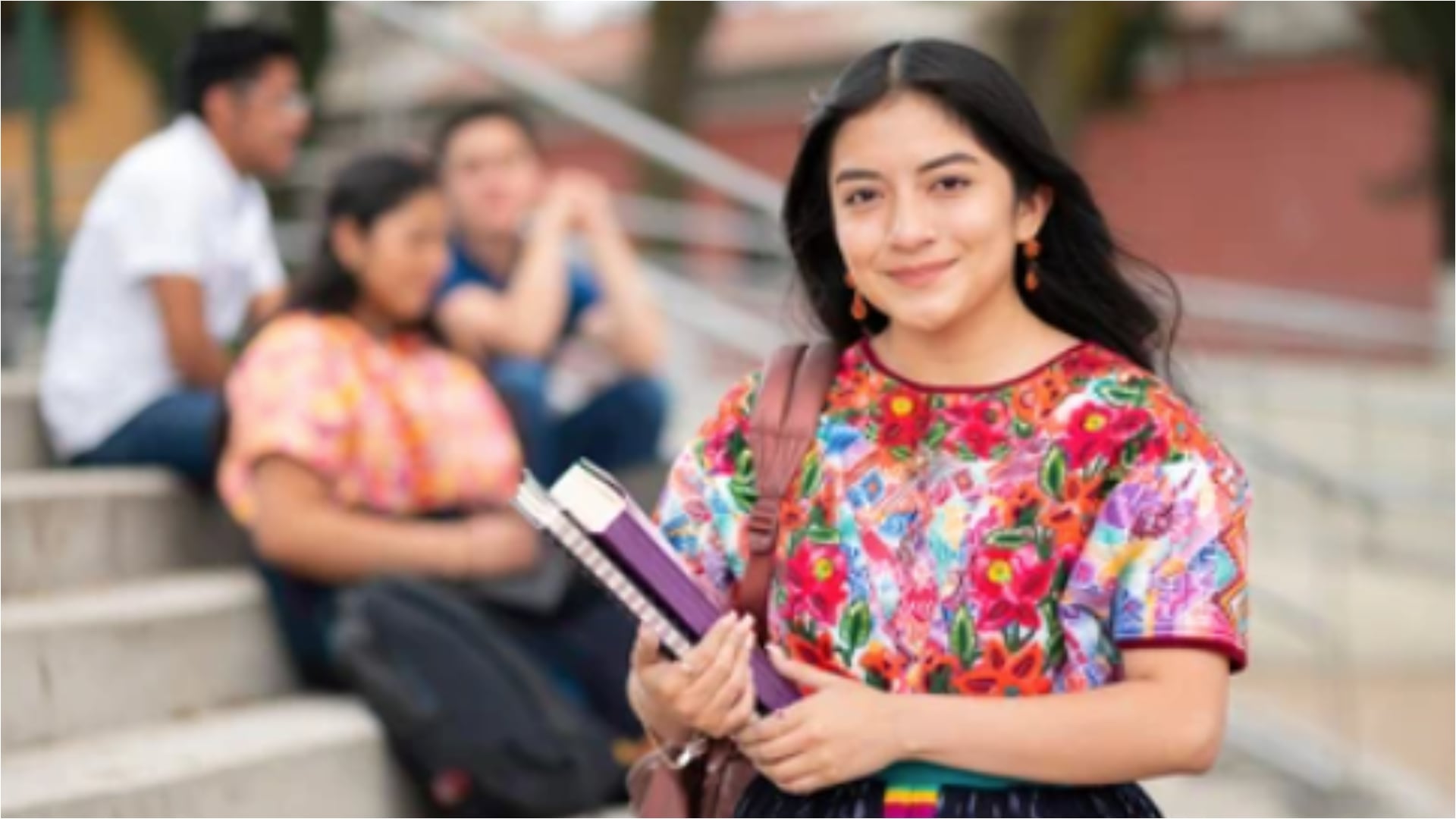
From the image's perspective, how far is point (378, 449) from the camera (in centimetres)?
430

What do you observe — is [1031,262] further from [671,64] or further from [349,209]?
[671,64]

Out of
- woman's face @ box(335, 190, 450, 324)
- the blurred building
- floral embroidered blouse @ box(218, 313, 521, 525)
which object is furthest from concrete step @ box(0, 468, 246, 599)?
the blurred building

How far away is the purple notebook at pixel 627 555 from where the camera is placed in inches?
78.0

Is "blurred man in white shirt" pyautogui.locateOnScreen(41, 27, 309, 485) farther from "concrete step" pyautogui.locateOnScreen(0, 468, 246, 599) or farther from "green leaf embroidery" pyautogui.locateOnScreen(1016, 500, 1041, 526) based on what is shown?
"green leaf embroidery" pyautogui.locateOnScreen(1016, 500, 1041, 526)

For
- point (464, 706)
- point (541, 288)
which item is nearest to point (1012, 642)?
point (464, 706)

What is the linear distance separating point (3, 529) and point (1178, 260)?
14.4m

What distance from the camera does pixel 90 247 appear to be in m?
4.81

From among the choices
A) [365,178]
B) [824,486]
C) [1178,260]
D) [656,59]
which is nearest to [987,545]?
[824,486]

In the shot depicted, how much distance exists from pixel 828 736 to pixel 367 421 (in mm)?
2380

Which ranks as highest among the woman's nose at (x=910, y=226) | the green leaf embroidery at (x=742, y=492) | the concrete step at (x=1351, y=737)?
the woman's nose at (x=910, y=226)

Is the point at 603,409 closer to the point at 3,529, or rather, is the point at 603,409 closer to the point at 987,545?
the point at 3,529

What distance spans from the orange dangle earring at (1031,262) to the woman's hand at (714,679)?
412 millimetres

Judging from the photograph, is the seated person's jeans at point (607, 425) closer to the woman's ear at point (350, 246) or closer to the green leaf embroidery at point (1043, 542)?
the woman's ear at point (350, 246)

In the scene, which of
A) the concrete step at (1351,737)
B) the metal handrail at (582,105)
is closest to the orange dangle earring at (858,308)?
the concrete step at (1351,737)
